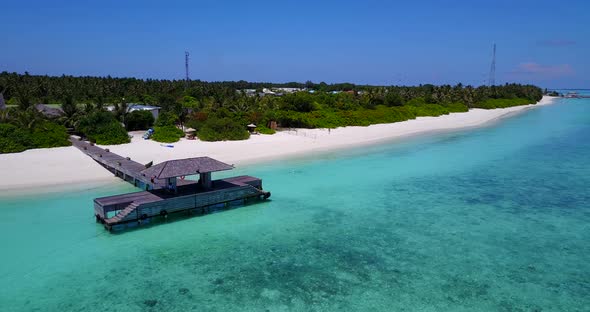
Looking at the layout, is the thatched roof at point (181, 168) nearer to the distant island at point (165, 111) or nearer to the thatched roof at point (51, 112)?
the distant island at point (165, 111)

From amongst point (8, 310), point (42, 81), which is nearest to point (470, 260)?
point (8, 310)

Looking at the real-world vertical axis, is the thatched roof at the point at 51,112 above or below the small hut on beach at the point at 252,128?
above

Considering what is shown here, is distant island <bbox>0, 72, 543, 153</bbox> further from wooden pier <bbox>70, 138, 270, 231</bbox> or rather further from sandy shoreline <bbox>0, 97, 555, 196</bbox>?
wooden pier <bbox>70, 138, 270, 231</bbox>

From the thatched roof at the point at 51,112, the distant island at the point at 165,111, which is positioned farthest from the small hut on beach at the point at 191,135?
the thatched roof at the point at 51,112

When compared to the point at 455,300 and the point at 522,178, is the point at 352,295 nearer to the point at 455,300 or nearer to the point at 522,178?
the point at 455,300

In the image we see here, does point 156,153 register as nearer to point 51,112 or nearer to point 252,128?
point 252,128

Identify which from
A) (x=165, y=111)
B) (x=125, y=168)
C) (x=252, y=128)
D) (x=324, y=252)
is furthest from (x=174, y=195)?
(x=165, y=111)
